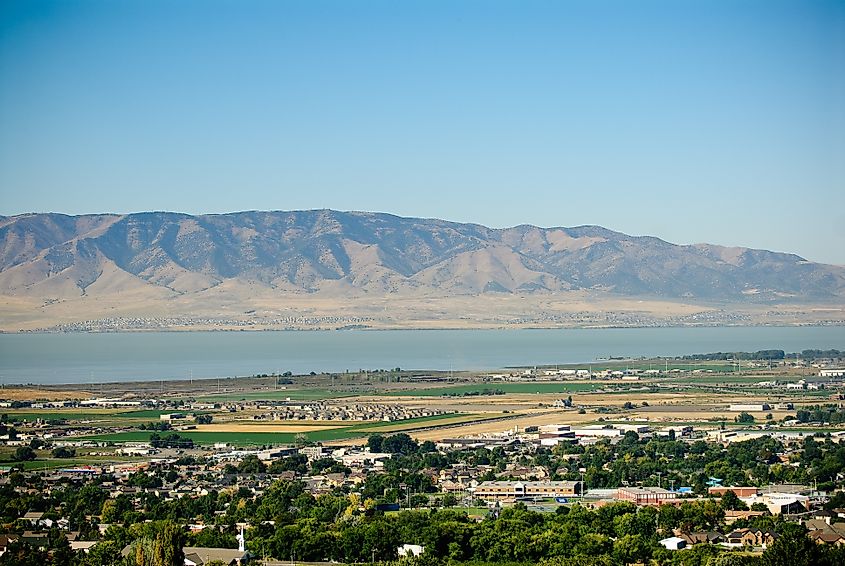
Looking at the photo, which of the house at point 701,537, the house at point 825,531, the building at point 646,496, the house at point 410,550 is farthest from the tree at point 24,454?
the house at point 825,531

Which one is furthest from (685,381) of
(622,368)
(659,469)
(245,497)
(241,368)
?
(245,497)

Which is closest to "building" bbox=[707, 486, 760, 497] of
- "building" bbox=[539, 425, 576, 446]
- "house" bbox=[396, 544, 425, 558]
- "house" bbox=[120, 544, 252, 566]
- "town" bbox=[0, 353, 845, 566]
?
"town" bbox=[0, 353, 845, 566]

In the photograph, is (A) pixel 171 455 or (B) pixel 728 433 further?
(B) pixel 728 433

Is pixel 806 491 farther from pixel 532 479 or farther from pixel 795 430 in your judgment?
pixel 795 430

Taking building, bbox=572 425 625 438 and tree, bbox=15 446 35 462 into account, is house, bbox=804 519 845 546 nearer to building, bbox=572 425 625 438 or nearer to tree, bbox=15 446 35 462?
building, bbox=572 425 625 438

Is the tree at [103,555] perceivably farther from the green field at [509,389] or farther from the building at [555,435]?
the green field at [509,389]

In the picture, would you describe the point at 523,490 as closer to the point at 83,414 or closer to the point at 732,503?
the point at 732,503

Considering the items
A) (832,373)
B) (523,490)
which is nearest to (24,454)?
(523,490)
